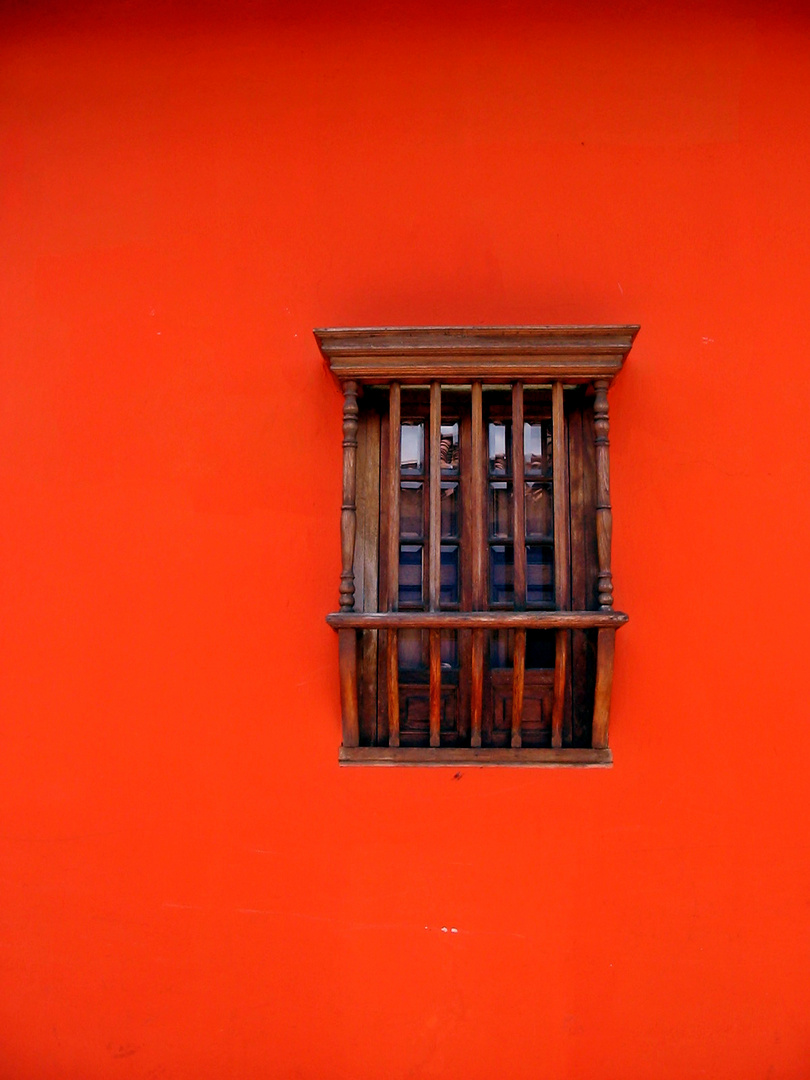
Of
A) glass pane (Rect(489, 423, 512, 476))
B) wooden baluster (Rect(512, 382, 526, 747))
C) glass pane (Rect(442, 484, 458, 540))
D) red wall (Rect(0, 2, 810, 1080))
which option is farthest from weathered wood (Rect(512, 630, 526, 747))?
glass pane (Rect(489, 423, 512, 476))

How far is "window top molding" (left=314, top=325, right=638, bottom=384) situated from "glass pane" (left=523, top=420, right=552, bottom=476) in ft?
0.52

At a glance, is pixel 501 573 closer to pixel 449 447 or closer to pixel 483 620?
pixel 483 620

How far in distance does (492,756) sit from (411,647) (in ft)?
1.13

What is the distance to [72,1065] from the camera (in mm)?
1908

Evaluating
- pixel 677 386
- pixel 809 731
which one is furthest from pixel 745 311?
pixel 809 731

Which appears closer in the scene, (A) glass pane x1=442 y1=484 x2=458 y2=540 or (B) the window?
(B) the window

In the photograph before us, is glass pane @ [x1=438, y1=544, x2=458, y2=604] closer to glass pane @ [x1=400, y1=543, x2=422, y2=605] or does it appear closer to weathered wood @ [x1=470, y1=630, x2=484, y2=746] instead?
glass pane @ [x1=400, y1=543, x2=422, y2=605]

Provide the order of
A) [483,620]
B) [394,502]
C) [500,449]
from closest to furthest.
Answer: [483,620] → [394,502] → [500,449]

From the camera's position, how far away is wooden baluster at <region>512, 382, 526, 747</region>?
1.84 metres

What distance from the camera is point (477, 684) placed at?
1.83 meters

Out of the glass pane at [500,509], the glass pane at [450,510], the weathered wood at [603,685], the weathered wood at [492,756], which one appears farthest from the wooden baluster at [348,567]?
the weathered wood at [603,685]

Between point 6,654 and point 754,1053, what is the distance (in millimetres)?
2176

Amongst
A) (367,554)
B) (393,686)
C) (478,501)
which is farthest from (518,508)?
(393,686)

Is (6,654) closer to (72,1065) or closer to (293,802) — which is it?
(293,802)
